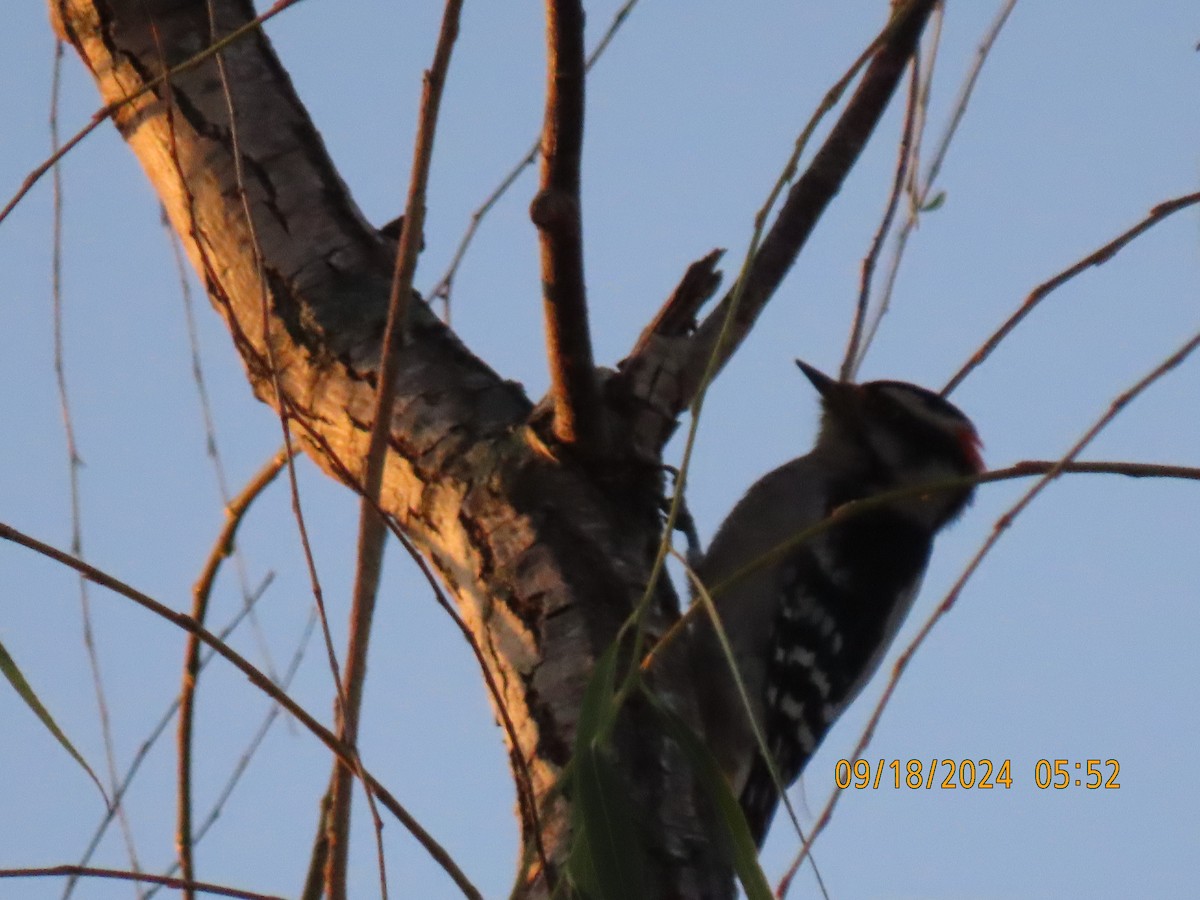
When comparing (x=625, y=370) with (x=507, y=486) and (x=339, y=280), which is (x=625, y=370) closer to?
(x=507, y=486)

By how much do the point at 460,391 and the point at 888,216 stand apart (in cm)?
76

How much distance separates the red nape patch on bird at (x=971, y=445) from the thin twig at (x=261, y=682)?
3421 millimetres

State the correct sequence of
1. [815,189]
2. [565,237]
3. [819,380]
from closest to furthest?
[565,237] < [815,189] < [819,380]

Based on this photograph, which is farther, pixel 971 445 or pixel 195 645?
pixel 971 445

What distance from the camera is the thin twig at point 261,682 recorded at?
1276mm

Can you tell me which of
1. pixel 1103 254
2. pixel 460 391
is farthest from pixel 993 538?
pixel 460 391

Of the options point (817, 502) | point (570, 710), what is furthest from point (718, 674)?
point (570, 710)

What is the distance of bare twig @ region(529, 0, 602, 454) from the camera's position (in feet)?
6.30

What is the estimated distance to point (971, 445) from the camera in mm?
4621

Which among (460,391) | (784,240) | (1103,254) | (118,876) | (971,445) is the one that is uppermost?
(971,445)

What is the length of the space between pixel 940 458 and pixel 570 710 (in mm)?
2750

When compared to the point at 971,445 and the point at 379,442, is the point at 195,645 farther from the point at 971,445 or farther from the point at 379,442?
the point at 971,445

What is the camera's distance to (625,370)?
2.41 m

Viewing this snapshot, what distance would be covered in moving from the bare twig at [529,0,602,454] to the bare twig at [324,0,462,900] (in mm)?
339
